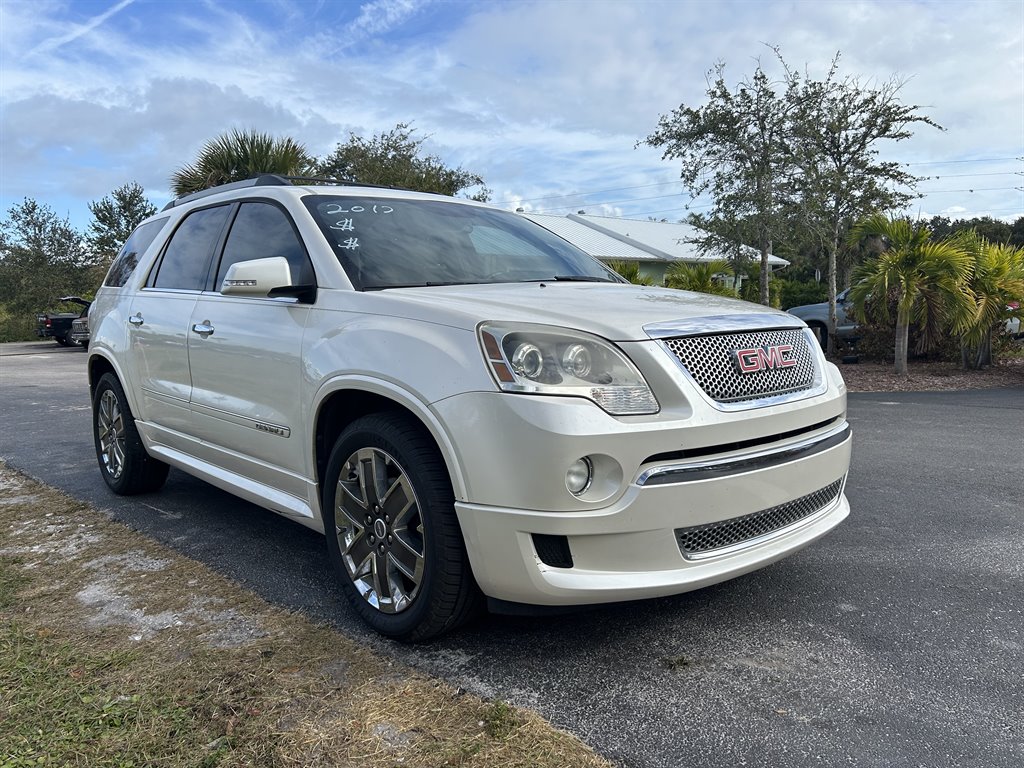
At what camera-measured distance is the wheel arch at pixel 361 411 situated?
2539 mm

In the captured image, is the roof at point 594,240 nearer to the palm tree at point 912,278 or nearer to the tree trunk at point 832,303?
the tree trunk at point 832,303

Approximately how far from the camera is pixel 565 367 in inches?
98.3

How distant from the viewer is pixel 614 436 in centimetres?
239

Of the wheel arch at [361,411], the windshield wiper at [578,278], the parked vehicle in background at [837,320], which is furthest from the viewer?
the parked vehicle in background at [837,320]

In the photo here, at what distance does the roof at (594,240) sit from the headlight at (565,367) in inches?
1048

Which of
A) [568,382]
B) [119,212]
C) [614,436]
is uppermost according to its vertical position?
[119,212]

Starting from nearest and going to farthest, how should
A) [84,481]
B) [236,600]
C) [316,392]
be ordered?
[316,392]
[236,600]
[84,481]

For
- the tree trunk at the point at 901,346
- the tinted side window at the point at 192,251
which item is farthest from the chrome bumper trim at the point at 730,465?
the tree trunk at the point at 901,346

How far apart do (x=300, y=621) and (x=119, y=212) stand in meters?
39.2

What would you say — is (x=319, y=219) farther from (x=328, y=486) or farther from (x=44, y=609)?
(x=44, y=609)

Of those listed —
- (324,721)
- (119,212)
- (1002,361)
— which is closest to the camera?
(324,721)

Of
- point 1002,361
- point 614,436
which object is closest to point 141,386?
point 614,436

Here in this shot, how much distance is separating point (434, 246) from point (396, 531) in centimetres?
145

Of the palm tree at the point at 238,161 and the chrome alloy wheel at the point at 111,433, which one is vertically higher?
the palm tree at the point at 238,161
